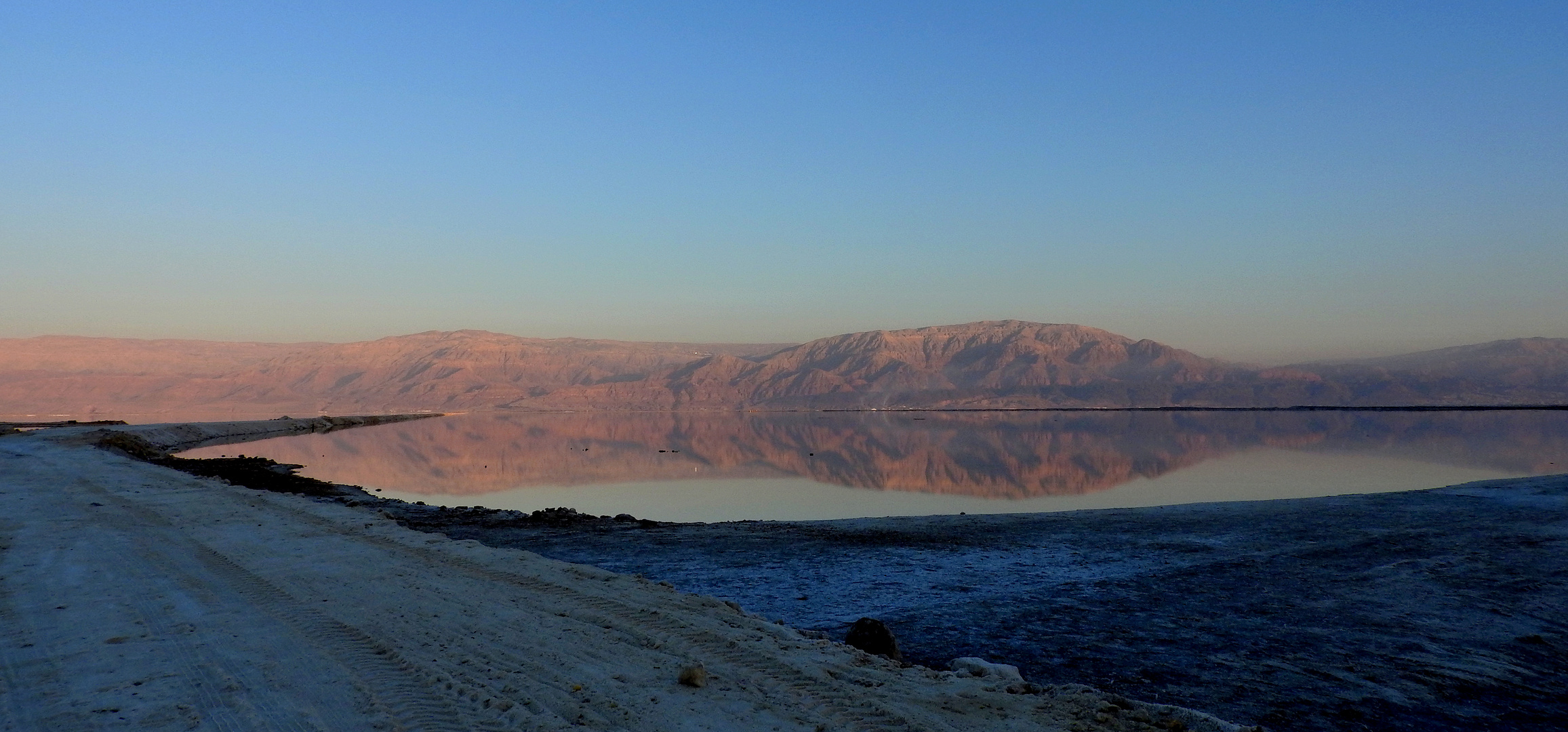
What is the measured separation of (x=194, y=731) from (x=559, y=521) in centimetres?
1241

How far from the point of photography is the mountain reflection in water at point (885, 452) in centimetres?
3062

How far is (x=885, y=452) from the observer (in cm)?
4453

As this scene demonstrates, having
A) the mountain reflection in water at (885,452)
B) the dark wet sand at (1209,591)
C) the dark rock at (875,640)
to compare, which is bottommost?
the mountain reflection in water at (885,452)

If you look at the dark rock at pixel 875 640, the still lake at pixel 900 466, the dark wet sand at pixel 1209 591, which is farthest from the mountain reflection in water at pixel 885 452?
the dark rock at pixel 875 640

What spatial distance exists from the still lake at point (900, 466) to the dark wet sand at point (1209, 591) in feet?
17.0

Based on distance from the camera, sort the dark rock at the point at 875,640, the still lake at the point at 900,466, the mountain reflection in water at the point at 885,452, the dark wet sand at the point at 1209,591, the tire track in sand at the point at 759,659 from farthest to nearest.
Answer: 1. the mountain reflection in water at the point at 885,452
2. the still lake at the point at 900,466
3. the dark rock at the point at 875,640
4. the dark wet sand at the point at 1209,591
5. the tire track in sand at the point at 759,659

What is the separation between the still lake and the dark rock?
11.9m

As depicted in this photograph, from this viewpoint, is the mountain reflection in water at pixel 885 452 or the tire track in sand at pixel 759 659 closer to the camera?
the tire track in sand at pixel 759 659

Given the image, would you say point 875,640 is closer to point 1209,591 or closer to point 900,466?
point 1209,591

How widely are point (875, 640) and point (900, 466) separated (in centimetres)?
2883

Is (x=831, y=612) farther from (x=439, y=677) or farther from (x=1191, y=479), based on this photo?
(x=1191, y=479)

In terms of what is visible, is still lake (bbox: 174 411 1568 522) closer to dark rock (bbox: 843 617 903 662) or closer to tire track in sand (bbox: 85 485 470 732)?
tire track in sand (bbox: 85 485 470 732)

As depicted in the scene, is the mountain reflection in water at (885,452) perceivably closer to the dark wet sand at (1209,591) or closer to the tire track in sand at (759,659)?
the dark wet sand at (1209,591)

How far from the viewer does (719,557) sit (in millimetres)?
12945
